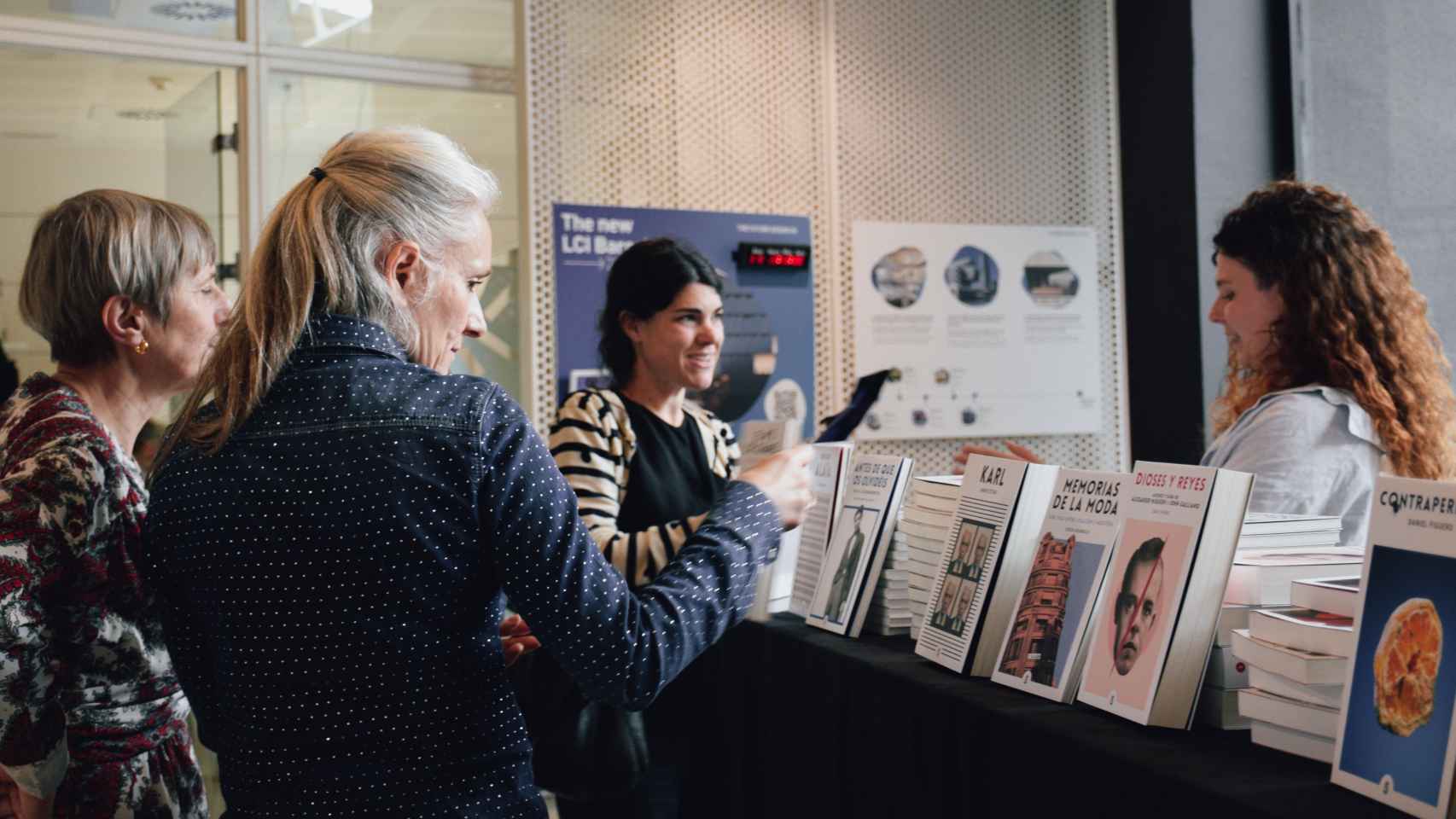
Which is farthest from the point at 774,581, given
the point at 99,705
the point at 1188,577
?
the point at 99,705

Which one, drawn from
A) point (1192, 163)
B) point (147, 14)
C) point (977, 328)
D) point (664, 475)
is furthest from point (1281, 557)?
point (147, 14)

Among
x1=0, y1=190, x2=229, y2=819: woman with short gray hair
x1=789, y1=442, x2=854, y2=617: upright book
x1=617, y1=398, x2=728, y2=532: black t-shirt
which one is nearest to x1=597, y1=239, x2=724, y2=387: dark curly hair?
x1=617, y1=398, x2=728, y2=532: black t-shirt

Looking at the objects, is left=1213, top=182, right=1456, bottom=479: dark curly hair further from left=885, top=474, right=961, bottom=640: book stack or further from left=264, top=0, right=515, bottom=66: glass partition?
left=264, top=0, right=515, bottom=66: glass partition

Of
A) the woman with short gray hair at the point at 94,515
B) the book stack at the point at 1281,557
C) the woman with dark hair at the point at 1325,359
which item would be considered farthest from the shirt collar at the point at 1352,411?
the woman with short gray hair at the point at 94,515

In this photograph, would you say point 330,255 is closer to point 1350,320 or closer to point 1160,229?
point 1350,320

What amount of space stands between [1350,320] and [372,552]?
2072mm

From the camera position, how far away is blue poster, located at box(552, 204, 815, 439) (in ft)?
14.6

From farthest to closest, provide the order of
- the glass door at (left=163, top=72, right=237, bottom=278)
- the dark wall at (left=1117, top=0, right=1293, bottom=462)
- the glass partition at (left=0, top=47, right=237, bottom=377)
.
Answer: the dark wall at (left=1117, top=0, right=1293, bottom=462) → the glass door at (left=163, top=72, right=237, bottom=278) → the glass partition at (left=0, top=47, right=237, bottom=377)

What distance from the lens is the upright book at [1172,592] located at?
1.37 meters

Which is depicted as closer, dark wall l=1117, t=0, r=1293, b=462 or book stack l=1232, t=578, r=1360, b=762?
book stack l=1232, t=578, r=1360, b=762

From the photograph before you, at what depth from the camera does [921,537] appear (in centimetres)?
196

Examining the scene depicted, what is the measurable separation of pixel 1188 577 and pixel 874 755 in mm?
635

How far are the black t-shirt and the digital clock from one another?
78.3 inches

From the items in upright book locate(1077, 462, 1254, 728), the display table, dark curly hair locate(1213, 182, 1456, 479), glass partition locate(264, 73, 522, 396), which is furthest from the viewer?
glass partition locate(264, 73, 522, 396)
